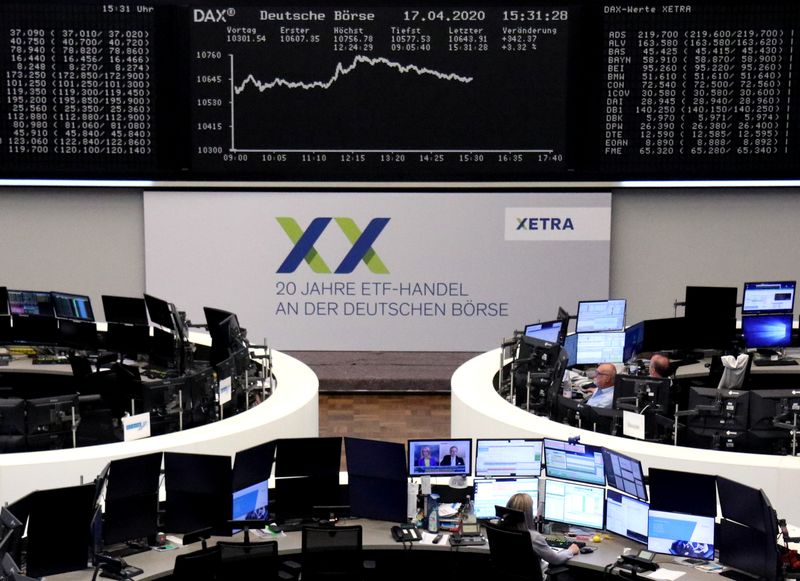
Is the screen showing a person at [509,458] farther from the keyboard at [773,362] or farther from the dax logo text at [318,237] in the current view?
the dax logo text at [318,237]

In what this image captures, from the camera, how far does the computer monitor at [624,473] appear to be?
6.36 metres

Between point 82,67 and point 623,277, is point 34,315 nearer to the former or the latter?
point 82,67

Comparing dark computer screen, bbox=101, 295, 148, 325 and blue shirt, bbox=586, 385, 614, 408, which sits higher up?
dark computer screen, bbox=101, 295, 148, 325

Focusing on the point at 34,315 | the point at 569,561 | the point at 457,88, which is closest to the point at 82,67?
the point at 34,315

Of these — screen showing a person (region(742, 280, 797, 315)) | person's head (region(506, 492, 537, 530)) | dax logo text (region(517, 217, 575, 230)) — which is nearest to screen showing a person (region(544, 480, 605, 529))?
person's head (region(506, 492, 537, 530))

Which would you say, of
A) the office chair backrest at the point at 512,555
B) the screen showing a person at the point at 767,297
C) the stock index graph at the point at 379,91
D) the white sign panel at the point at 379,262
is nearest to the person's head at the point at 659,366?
the screen showing a person at the point at 767,297

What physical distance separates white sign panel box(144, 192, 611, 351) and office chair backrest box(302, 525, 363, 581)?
19.3 ft

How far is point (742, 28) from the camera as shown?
11.5 meters

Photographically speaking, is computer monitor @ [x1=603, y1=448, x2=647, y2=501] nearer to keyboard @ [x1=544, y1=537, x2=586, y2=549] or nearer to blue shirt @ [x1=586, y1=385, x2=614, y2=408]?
keyboard @ [x1=544, y1=537, x2=586, y2=549]

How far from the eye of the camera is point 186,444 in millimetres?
7391

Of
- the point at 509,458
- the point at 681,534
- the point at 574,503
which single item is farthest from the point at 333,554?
the point at 681,534

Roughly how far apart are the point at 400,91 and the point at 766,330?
413cm

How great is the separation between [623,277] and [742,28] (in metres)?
2.69

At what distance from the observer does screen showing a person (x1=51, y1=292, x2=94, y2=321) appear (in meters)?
10.0
